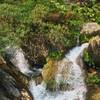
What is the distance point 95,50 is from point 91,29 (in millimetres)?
1224

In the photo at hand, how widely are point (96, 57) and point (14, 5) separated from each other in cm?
454

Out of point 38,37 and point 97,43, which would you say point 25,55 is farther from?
point 97,43

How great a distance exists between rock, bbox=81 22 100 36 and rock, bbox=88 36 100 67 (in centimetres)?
59

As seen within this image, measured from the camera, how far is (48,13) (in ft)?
45.1

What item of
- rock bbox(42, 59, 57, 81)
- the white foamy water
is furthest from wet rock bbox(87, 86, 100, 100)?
rock bbox(42, 59, 57, 81)

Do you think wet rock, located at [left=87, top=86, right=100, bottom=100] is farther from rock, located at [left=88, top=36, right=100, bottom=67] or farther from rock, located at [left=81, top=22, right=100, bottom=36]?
rock, located at [left=81, top=22, right=100, bottom=36]

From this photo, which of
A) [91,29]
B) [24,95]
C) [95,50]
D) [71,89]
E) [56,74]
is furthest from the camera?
[91,29]

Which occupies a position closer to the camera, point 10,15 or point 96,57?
point 96,57

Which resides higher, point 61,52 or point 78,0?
point 78,0

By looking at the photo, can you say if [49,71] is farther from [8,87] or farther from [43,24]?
[43,24]

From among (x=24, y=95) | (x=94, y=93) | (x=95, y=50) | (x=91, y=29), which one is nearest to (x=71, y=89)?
(x=94, y=93)

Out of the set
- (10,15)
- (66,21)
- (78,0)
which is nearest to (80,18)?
(66,21)

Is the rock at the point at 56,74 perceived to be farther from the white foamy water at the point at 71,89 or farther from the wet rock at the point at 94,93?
the wet rock at the point at 94,93

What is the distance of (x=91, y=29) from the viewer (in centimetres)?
1275
